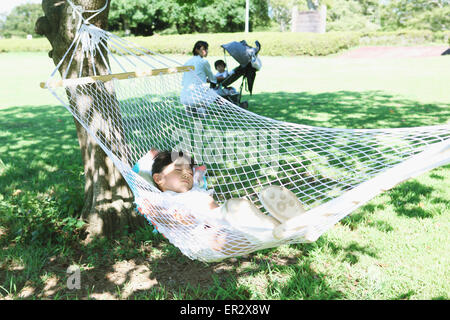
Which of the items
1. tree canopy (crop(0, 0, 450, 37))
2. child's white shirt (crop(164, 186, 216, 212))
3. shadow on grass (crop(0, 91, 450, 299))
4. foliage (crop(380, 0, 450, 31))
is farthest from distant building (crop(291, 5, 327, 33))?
child's white shirt (crop(164, 186, 216, 212))

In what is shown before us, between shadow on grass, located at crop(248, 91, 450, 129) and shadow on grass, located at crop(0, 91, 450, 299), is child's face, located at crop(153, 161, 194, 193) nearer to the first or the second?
shadow on grass, located at crop(0, 91, 450, 299)

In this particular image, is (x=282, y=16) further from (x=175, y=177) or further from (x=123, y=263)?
(x=123, y=263)

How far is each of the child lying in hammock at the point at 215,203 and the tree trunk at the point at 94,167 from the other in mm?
245

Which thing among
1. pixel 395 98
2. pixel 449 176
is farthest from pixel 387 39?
pixel 449 176

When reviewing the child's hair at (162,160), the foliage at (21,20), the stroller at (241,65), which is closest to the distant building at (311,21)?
the stroller at (241,65)

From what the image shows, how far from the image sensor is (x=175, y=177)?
2.06 m

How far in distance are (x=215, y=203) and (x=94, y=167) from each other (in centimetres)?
73

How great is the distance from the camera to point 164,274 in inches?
70.2

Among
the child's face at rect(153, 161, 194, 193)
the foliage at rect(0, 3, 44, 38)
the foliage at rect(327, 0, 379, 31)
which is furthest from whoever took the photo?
the foliage at rect(0, 3, 44, 38)

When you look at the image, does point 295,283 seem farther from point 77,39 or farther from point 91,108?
point 77,39

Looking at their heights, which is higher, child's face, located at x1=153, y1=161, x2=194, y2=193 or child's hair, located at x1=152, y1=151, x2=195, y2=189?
child's hair, located at x1=152, y1=151, x2=195, y2=189

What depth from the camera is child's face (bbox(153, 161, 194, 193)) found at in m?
2.06

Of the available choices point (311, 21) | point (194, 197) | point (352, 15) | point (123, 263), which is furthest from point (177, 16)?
point (123, 263)

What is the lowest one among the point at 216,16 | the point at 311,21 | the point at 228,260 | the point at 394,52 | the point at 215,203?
the point at 228,260
